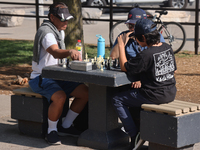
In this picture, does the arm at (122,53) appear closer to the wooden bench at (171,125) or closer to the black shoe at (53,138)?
the wooden bench at (171,125)

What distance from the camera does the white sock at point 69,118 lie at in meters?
5.05

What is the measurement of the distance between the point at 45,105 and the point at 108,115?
0.79 meters

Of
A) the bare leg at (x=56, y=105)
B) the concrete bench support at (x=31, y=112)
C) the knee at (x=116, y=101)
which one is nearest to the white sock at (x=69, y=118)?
the concrete bench support at (x=31, y=112)

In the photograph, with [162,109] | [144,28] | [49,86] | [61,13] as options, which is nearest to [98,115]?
[49,86]

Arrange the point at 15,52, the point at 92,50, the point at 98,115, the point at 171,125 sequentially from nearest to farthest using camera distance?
the point at 171,125
the point at 98,115
the point at 15,52
the point at 92,50

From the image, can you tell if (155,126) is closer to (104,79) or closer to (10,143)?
(104,79)

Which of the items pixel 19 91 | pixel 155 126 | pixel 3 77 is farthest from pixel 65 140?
pixel 3 77

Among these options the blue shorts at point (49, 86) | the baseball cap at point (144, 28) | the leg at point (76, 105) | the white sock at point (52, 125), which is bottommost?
the white sock at point (52, 125)

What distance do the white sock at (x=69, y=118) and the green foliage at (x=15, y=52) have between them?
15.3 feet

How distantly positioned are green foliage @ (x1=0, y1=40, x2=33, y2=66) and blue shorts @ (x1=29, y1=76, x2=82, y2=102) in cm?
469

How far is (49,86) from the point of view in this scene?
4.81m

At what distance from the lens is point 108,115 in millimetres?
4637

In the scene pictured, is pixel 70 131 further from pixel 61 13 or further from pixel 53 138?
pixel 61 13

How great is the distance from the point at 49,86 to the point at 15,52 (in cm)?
600
